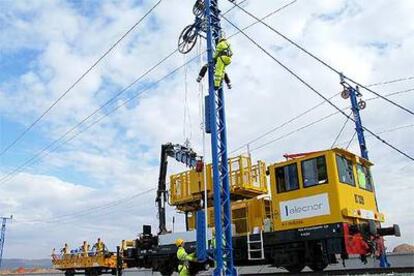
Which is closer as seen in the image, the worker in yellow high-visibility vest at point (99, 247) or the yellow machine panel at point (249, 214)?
the yellow machine panel at point (249, 214)

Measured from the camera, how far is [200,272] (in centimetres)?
1761

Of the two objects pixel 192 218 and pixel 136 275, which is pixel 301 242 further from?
pixel 136 275

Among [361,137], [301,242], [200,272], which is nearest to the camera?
[301,242]

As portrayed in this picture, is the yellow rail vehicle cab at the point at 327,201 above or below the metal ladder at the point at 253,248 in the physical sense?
above

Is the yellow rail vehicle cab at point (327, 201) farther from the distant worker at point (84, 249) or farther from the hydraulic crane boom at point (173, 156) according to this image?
the distant worker at point (84, 249)

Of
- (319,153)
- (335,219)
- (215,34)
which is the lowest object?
(335,219)

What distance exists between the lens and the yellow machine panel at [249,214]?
51.1 ft

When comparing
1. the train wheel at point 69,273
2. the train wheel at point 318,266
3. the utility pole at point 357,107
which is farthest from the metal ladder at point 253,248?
the train wheel at point 69,273

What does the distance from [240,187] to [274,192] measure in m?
2.01

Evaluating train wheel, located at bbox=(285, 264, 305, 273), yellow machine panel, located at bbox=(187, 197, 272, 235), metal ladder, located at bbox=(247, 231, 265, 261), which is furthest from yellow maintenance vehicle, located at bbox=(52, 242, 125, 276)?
train wheel, located at bbox=(285, 264, 305, 273)

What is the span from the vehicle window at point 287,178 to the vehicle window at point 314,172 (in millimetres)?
293

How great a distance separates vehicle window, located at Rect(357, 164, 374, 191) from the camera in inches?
592

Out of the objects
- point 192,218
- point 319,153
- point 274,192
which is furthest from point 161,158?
point 319,153

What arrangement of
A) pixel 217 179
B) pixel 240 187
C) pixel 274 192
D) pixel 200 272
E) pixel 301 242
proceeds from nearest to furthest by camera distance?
pixel 217 179 → pixel 301 242 → pixel 274 192 → pixel 240 187 → pixel 200 272
